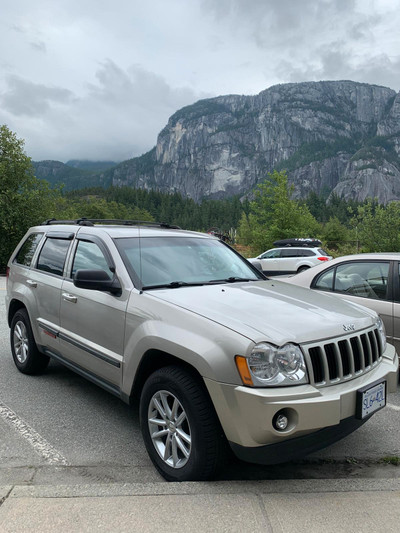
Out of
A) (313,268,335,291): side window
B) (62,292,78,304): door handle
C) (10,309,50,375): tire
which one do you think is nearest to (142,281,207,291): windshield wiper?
(62,292,78,304): door handle

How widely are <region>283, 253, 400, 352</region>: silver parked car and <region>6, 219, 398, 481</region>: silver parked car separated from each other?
1.49 metres

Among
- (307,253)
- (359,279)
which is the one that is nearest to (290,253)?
(307,253)

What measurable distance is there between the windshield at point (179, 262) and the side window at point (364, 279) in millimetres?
1553

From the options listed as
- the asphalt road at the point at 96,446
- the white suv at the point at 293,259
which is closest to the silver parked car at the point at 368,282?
the asphalt road at the point at 96,446

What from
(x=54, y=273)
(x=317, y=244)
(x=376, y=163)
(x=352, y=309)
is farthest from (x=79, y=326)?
(x=376, y=163)

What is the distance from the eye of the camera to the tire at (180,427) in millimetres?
2613

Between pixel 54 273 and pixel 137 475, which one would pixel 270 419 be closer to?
pixel 137 475

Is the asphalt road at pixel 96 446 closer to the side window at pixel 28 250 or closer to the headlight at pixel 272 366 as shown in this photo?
the headlight at pixel 272 366

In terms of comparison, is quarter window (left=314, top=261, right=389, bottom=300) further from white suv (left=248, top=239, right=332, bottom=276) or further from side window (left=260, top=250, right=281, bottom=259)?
side window (left=260, top=250, right=281, bottom=259)

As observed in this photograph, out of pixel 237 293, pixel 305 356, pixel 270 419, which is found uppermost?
pixel 237 293

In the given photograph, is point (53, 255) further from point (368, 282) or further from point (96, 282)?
point (368, 282)

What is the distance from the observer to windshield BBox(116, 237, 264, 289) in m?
3.58

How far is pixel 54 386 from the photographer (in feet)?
15.7

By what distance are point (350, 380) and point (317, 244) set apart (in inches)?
834
